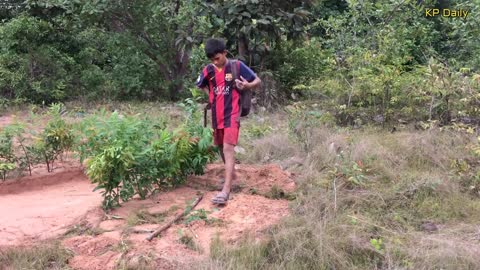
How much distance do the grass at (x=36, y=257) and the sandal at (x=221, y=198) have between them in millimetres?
1186

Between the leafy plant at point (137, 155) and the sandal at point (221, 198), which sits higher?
the leafy plant at point (137, 155)

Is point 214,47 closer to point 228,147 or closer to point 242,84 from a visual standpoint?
point 242,84

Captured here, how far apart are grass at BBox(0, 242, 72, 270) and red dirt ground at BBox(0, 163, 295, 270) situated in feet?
0.26

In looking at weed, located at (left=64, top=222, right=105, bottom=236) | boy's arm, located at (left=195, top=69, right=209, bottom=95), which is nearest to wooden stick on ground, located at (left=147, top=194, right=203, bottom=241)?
weed, located at (left=64, top=222, right=105, bottom=236)

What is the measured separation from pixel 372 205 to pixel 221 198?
47.9 inches

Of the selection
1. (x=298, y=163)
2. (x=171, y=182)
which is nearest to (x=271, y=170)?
(x=298, y=163)

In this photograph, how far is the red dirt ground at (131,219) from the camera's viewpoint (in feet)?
11.4

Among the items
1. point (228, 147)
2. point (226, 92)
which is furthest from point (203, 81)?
point (228, 147)

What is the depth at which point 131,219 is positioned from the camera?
154 inches

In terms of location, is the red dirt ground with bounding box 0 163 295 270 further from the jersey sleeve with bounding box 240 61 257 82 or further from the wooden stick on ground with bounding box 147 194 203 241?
the jersey sleeve with bounding box 240 61 257 82

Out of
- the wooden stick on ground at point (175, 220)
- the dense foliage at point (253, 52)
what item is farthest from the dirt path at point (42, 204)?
the dense foliage at point (253, 52)

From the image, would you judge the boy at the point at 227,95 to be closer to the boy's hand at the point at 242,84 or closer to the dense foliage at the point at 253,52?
the boy's hand at the point at 242,84

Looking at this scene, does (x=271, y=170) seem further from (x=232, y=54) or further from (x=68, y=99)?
(x=68, y=99)

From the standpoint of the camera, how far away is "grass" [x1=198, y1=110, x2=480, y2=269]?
11.0 ft
